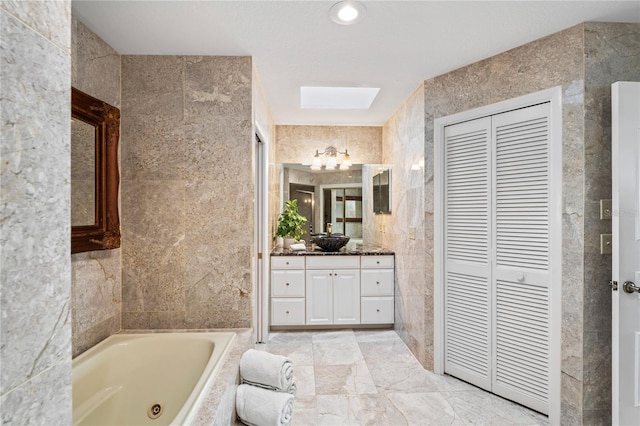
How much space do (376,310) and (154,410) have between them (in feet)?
7.66

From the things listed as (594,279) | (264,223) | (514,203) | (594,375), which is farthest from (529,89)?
(264,223)

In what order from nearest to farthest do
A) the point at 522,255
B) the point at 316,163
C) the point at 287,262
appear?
the point at 522,255 → the point at 287,262 → the point at 316,163

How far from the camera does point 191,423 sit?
1284mm

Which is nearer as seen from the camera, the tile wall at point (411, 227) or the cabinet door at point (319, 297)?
the tile wall at point (411, 227)

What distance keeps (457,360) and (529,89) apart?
2029mm

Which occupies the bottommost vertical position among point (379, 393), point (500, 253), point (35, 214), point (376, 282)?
point (379, 393)

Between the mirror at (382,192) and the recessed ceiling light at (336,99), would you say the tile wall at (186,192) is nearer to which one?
the recessed ceiling light at (336,99)

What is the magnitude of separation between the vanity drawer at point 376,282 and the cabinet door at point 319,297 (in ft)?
1.19

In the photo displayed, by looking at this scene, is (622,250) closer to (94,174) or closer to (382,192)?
(382,192)

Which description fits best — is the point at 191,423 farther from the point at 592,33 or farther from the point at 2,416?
the point at 592,33

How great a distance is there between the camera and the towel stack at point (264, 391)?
67.5 inches

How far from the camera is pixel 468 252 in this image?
2.51 m

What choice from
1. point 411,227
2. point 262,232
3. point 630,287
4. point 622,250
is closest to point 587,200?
point 622,250

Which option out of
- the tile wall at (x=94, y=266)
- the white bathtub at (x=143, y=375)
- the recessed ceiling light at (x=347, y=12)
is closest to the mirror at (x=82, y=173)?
the tile wall at (x=94, y=266)
